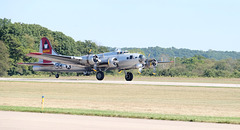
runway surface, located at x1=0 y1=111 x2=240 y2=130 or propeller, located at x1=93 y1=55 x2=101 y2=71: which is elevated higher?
propeller, located at x1=93 y1=55 x2=101 y2=71

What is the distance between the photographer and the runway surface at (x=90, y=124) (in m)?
15.4

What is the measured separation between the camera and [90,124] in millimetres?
16344

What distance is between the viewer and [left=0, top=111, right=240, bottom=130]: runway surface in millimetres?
15432

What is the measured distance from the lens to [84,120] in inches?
696

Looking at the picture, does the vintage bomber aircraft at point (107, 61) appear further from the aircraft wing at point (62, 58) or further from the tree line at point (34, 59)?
the tree line at point (34, 59)

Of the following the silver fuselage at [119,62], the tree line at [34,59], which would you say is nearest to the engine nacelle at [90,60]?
the silver fuselage at [119,62]

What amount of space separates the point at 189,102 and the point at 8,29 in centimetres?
8975

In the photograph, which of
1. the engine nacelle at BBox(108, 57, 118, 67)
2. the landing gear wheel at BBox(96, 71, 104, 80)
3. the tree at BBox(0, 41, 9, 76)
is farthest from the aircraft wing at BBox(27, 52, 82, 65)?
the tree at BBox(0, 41, 9, 76)

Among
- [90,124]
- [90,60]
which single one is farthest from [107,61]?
[90,124]

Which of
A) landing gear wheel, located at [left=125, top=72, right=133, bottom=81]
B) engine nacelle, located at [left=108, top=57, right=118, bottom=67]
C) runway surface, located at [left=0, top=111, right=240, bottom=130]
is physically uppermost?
engine nacelle, located at [left=108, top=57, right=118, bottom=67]

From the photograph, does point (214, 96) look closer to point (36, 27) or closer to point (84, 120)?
point (84, 120)

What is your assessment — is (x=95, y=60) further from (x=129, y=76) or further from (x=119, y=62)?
(x=129, y=76)

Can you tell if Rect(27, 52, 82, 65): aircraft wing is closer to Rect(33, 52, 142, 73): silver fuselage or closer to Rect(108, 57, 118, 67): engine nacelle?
Rect(33, 52, 142, 73): silver fuselage

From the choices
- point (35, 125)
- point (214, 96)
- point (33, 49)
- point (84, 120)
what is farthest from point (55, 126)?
point (33, 49)
